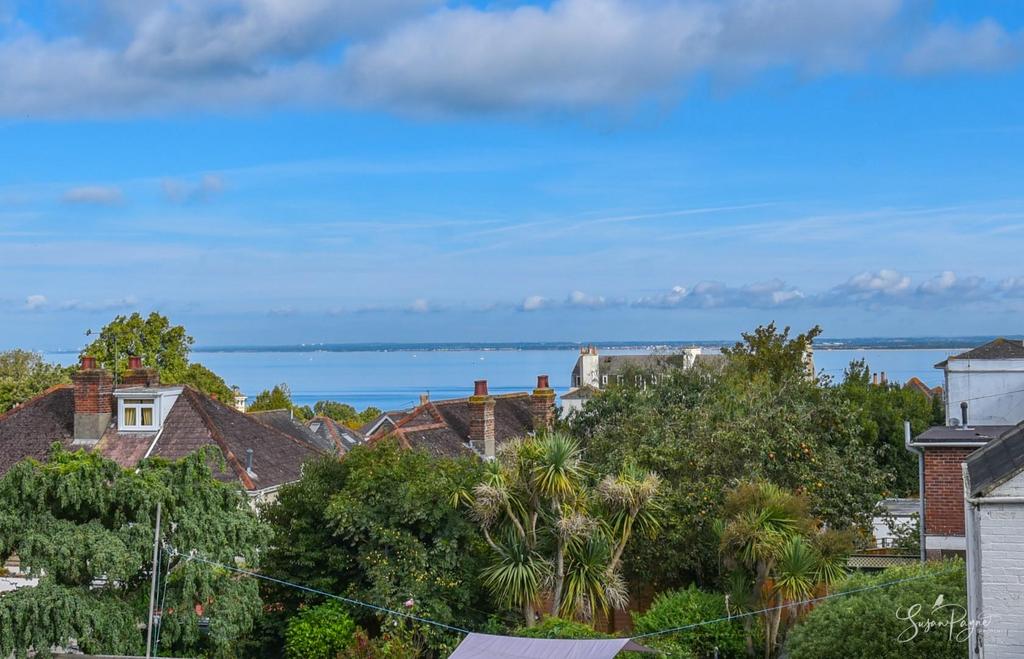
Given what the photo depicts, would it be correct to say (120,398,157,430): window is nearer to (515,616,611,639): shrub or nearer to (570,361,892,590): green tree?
(570,361,892,590): green tree

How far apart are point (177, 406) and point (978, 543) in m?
27.4

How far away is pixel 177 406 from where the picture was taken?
33969mm

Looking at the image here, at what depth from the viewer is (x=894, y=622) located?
48.5 ft

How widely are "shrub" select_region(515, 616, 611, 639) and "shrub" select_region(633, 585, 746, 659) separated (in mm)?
1865

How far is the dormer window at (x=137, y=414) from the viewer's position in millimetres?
33406

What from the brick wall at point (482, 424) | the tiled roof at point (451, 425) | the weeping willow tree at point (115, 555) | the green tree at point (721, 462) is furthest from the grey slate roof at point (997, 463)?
the brick wall at point (482, 424)

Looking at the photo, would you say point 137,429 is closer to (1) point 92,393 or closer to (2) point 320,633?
(1) point 92,393

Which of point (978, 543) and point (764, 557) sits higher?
point (978, 543)

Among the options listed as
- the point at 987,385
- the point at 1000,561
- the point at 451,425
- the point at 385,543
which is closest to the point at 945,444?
the point at 987,385

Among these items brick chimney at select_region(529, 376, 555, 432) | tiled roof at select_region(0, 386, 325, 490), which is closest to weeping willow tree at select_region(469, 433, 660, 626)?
tiled roof at select_region(0, 386, 325, 490)

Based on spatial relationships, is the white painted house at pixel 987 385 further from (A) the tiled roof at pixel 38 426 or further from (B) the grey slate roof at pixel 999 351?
(A) the tiled roof at pixel 38 426

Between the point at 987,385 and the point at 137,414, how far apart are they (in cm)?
2424

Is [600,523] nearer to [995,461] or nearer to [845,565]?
[845,565]

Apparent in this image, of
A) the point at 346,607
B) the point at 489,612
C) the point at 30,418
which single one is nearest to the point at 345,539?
the point at 346,607
